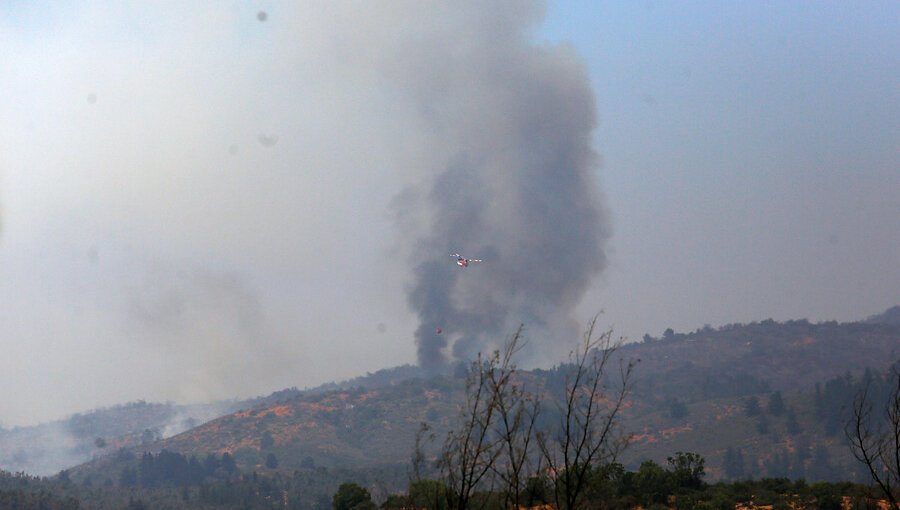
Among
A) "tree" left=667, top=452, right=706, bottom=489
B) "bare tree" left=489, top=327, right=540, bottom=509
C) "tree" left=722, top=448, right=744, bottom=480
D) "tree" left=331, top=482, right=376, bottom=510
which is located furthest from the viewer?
"tree" left=722, top=448, right=744, bottom=480

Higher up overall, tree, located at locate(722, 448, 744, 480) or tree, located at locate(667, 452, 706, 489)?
tree, located at locate(667, 452, 706, 489)

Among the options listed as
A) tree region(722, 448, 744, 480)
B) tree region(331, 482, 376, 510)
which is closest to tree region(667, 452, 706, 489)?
tree region(331, 482, 376, 510)

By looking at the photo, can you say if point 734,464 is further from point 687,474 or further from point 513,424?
point 513,424

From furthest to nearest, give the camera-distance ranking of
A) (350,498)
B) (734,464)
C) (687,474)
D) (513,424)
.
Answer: (734,464)
(350,498)
(687,474)
(513,424)

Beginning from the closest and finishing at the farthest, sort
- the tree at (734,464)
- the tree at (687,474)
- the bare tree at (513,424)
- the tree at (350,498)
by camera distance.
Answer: the bare tree at (513,424)
the tree at (687,474)
the tree at (350,498)
the tree at (734,464)

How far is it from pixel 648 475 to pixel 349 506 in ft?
78.0

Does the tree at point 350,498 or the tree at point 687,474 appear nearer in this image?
the tree at point 687,474

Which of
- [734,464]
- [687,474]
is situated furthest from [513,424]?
[734,464]

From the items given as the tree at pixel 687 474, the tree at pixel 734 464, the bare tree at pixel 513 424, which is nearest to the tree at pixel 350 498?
the tree at pixel 687 474

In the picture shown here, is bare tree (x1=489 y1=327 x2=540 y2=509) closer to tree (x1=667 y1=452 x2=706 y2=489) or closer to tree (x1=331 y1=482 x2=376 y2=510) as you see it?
tree (x1=667 y1=452 x2=706 y2=489)

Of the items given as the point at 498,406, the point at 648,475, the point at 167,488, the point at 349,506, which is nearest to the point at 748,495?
the point at 648,475

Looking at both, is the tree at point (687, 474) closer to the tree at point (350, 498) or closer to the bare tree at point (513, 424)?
the tree at point (350, 498)

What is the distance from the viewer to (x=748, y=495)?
5747 centimetres

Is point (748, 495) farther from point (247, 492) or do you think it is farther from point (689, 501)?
point (247, 492)
